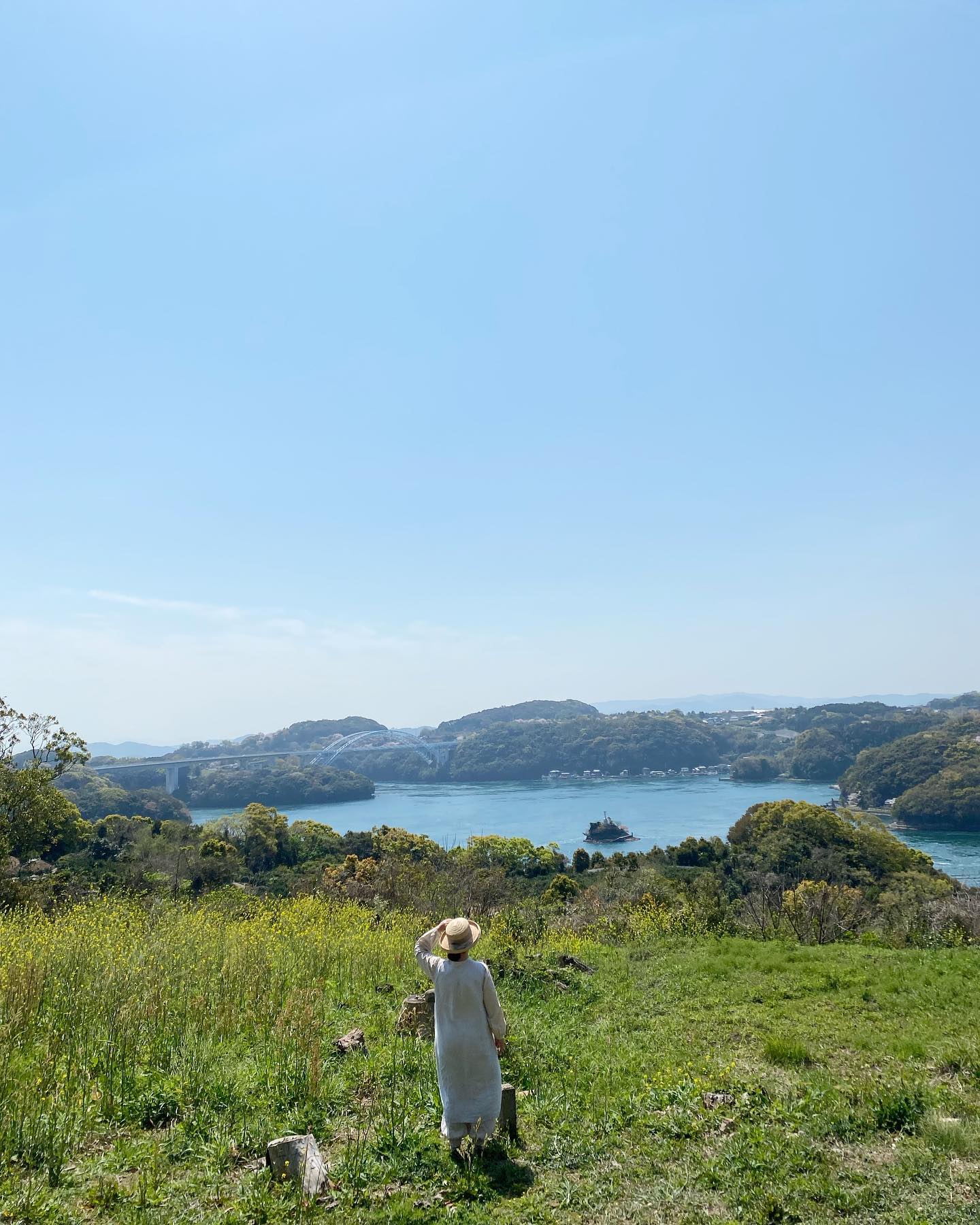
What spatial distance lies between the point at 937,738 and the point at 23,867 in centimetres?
7870

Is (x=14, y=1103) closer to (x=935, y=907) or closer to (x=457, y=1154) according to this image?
(x=457, y=1154)

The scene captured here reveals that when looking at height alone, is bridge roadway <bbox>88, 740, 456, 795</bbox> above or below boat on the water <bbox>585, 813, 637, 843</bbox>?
above

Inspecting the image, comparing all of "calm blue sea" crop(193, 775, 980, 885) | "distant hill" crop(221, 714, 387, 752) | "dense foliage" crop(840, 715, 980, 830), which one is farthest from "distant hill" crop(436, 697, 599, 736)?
"dense foliage" crop(840, 715, 980, 830)

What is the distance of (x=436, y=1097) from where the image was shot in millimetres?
4469

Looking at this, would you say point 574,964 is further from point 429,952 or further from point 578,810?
point 578,810

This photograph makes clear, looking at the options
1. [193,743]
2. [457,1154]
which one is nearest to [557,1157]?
[457,1154]

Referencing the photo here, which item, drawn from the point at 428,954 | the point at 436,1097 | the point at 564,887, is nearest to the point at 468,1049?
the point at 428,954

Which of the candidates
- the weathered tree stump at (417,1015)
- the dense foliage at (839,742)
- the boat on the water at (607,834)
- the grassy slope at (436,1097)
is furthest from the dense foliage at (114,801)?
the dense foliage at (839,742)

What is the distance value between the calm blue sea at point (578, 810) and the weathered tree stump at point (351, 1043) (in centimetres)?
4745

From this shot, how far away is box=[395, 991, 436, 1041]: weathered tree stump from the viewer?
235 inches

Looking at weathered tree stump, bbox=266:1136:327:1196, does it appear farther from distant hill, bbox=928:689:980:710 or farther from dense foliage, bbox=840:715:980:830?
distant hill, bbox=928:689:980:710

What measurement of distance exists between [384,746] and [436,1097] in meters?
137

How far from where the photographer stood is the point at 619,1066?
17.6 ft

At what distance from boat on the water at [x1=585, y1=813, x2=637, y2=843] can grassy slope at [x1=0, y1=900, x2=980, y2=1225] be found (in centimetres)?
5531
